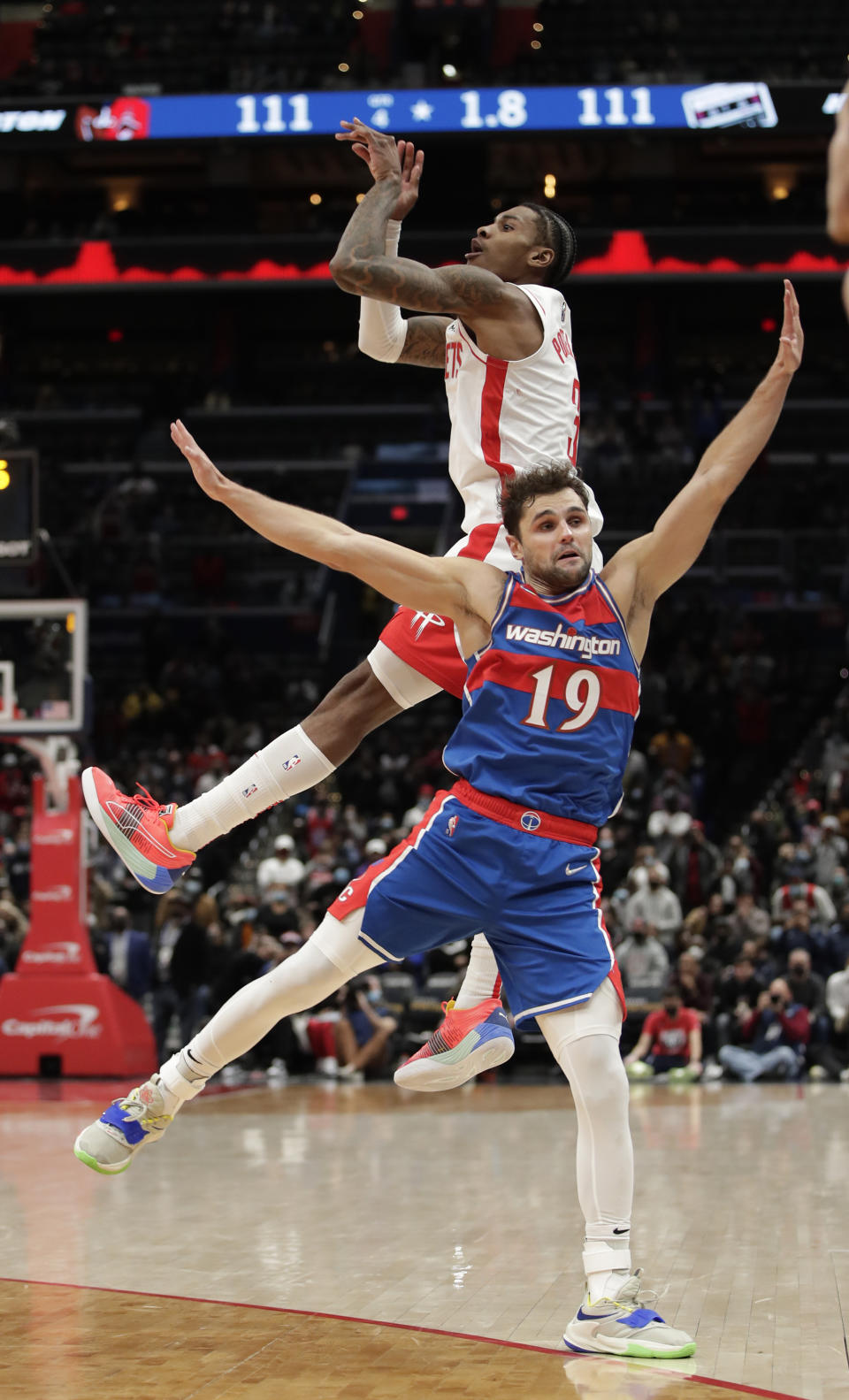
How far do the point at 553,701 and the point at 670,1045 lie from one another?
9938 millimetres

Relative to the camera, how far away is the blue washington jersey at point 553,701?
459cm

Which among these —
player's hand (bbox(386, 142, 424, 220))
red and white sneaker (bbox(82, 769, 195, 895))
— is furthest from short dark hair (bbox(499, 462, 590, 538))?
red and white sneaker (bbox(82, 769, 195, 895))

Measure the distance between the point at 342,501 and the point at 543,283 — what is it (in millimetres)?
20555

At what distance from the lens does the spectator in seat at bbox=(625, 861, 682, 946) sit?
1514 cm

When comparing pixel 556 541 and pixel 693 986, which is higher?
pixel 556 541

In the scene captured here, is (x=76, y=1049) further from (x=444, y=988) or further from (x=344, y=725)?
(x=344, y=725)

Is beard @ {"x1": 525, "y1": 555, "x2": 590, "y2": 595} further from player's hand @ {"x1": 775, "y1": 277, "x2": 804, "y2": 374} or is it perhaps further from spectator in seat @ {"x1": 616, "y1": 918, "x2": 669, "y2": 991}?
spectator in seat @ {"x1": 616, "y1": 918, "x2": 669, "y2": 991}

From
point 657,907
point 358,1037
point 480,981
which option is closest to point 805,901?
point 657,907

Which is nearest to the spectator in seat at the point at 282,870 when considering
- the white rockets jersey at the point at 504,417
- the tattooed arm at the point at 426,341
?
the tattooed arm at the point at 426,341

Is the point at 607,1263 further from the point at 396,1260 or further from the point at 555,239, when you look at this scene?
the point at 555,239

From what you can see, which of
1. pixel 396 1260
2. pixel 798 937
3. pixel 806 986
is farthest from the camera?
pixel 798 937

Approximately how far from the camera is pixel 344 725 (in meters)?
5.43

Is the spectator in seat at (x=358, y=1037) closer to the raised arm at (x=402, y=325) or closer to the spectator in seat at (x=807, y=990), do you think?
the spectator in seat at (x=807, y=990)

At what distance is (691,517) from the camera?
15.3 feet
